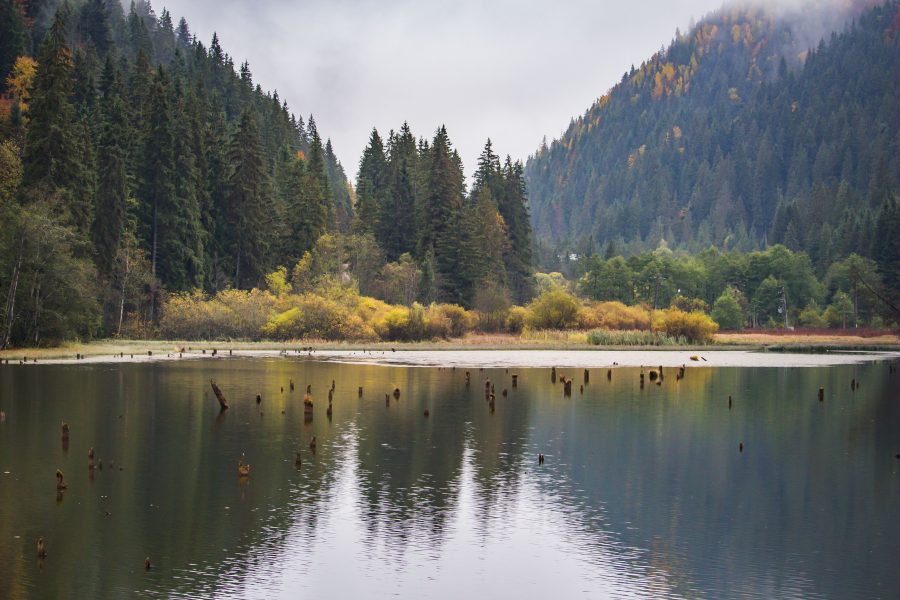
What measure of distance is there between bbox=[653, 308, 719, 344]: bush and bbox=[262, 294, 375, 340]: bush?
36162 millimetres

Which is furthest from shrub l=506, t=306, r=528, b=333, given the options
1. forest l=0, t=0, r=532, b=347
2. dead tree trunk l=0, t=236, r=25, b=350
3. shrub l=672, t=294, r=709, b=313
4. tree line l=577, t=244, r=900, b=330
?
dead tree trunk l=0, t=236, r=25, b=350

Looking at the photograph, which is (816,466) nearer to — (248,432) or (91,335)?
(248,432)

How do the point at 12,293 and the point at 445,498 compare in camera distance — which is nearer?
the point at 445,498

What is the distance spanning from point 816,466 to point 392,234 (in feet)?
358

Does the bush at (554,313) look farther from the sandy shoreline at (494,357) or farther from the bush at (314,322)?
the bush at (314,322)

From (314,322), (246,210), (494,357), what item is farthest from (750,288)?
(494,357)

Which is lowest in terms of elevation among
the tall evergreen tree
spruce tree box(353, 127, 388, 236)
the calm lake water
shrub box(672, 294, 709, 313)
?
the calm lake water

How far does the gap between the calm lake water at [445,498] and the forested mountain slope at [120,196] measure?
2584 centimetres

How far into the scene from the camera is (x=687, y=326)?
114 metres

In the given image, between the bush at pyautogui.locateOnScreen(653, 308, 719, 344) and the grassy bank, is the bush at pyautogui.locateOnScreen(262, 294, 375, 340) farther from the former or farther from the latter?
the bush at pyautogui.locateOnScreen(653, 308, 719, 344)

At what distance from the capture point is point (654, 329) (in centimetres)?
11556

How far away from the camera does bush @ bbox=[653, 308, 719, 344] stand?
114m

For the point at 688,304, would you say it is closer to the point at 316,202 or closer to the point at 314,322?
the point at 316,202

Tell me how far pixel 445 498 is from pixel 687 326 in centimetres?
9012
